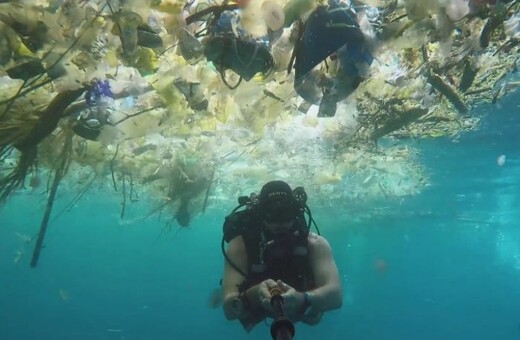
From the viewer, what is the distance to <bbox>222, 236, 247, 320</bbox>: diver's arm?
13.5ft

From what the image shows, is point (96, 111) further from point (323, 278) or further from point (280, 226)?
point (323, 278)

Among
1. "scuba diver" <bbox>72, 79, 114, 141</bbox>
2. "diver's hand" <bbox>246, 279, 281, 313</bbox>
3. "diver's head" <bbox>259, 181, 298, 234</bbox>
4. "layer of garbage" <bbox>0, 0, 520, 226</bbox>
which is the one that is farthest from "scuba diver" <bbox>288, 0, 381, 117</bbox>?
"scuba diver" <bbox>72, 79, 114, 141</bbox>

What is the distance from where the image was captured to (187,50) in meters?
4.14

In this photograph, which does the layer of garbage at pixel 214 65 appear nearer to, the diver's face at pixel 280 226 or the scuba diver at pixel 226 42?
the scuba diver at pixel 226 42

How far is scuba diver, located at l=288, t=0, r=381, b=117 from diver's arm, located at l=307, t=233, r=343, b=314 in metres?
1.76

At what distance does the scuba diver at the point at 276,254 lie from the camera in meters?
4.34

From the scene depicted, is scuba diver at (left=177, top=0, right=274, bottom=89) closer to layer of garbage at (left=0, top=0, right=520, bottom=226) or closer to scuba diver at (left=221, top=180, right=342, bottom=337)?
layer of garbage at (left=0, top=0, right=520, bottom=226)

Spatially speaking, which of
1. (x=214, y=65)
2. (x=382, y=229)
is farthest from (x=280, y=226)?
(x=382, y=229)

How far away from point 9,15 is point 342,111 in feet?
22.5

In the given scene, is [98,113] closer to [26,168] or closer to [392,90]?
[26,168]

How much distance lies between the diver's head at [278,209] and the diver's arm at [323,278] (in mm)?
370

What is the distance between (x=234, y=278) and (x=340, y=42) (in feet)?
8.98

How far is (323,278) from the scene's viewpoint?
14.7 feet

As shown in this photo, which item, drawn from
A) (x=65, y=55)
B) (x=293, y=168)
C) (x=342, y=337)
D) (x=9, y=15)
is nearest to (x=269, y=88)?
(x=65, y=55)
